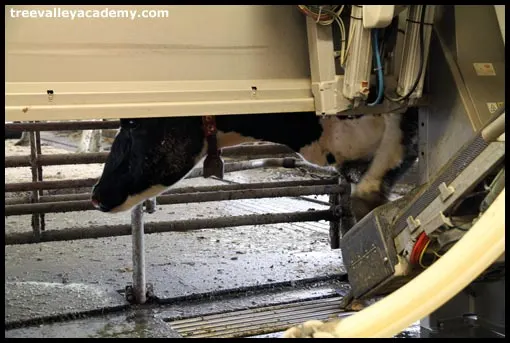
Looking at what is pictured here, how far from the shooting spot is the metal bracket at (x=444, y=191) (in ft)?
6.39

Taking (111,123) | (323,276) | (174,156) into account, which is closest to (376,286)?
(174,156)

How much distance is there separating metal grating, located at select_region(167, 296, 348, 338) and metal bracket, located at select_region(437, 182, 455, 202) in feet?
5.20

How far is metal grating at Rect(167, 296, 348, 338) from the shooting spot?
336 cm

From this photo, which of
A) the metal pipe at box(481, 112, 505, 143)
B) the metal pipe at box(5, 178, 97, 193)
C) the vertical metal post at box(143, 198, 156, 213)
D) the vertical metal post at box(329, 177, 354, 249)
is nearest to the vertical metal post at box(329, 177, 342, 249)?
the vertical metal post at box(329, 177, 354, 249)

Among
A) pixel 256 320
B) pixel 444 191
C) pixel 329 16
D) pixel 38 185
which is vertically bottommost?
pixel 256 320

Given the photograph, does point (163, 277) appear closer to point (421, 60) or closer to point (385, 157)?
point (385, 157)

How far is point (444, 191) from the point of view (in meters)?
1.96

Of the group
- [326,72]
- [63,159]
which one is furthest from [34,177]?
[326,72]

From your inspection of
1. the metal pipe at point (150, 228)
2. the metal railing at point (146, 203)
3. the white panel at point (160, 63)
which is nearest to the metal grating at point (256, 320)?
the metal railing at point (146, 203)

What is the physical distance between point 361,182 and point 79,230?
161 cm

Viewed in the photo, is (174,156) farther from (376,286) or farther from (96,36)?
(376,286)

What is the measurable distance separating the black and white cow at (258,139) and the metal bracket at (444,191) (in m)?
0.93

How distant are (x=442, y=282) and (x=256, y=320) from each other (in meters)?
2.08

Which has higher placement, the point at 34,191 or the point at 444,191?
the point at 444,191
